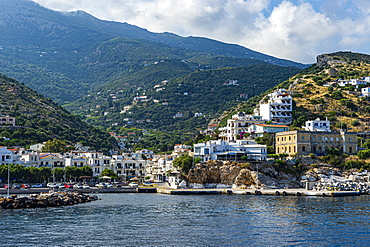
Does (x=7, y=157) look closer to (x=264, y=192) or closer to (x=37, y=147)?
(x=37, y=147)

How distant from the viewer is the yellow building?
Answer: 9981 cm

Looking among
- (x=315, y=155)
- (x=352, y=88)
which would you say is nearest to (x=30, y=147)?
(x=315, y=155)

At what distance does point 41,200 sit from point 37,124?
79674 millimetres

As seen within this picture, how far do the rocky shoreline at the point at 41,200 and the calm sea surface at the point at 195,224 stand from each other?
2840 mm

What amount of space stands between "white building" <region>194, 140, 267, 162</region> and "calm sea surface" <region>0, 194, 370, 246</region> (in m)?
24.9

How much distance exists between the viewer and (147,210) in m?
63.8

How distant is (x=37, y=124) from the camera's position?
144375mm

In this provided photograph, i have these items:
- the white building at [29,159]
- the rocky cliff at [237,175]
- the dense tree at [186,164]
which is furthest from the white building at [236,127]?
the white building at [29,159]

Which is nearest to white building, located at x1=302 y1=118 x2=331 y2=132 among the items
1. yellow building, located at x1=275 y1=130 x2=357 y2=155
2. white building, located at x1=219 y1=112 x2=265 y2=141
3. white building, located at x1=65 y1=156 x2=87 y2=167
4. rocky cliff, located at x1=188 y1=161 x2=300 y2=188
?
yellow building, located at x1=275 y1=130 x2=357 y2=155

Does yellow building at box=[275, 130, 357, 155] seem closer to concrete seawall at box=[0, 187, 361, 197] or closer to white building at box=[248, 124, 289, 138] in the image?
white building at box=[248, 124, 289, 138]

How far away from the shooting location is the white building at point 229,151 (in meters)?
96.7

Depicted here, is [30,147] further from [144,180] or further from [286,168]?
[286,168]

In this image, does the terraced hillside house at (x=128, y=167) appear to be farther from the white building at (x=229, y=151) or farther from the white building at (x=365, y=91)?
the white building at (x=365, y=91)

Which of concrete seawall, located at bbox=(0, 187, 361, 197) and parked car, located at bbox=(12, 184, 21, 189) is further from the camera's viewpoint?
parked car, located at bbox=(12, 184, 21, 189)
